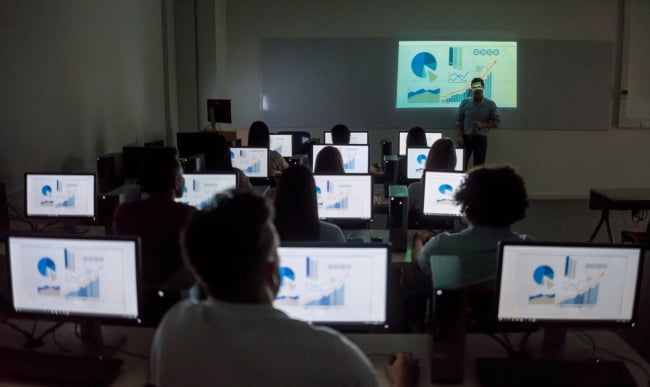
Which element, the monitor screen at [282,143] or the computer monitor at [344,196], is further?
the monitor screen at [282,143]

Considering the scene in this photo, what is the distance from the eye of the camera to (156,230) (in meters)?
2.82

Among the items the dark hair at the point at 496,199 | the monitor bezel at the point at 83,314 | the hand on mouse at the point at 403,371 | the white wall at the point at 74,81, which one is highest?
the white wall at the point at 74,81

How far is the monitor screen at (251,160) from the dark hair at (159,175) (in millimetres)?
3313

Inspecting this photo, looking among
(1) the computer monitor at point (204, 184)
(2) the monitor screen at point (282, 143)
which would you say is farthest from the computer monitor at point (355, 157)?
(1) the computer monitor at point (204, 184)

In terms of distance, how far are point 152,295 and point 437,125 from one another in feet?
24.9

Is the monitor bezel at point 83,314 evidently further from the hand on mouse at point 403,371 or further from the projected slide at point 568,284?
the projected slide at point 568,284

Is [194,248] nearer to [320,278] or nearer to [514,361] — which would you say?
[320,278]

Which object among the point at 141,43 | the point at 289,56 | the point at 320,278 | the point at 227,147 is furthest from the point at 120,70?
the point at 320,278

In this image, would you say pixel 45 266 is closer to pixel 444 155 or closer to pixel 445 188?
pixel 445 188

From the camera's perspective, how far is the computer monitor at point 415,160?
6.28 meters

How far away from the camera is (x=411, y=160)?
6305mm

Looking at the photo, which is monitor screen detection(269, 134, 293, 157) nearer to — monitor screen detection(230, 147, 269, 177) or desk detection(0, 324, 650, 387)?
monitor screen detection(230, 147, 269, 177)

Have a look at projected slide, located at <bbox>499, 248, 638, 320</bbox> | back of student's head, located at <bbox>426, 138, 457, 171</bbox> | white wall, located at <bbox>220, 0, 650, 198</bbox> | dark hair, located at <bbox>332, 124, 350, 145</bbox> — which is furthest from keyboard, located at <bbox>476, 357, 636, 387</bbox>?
white wall, located at <bbox>220, 0, 650, 198</bbox>

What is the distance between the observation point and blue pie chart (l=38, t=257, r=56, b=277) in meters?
2.10
